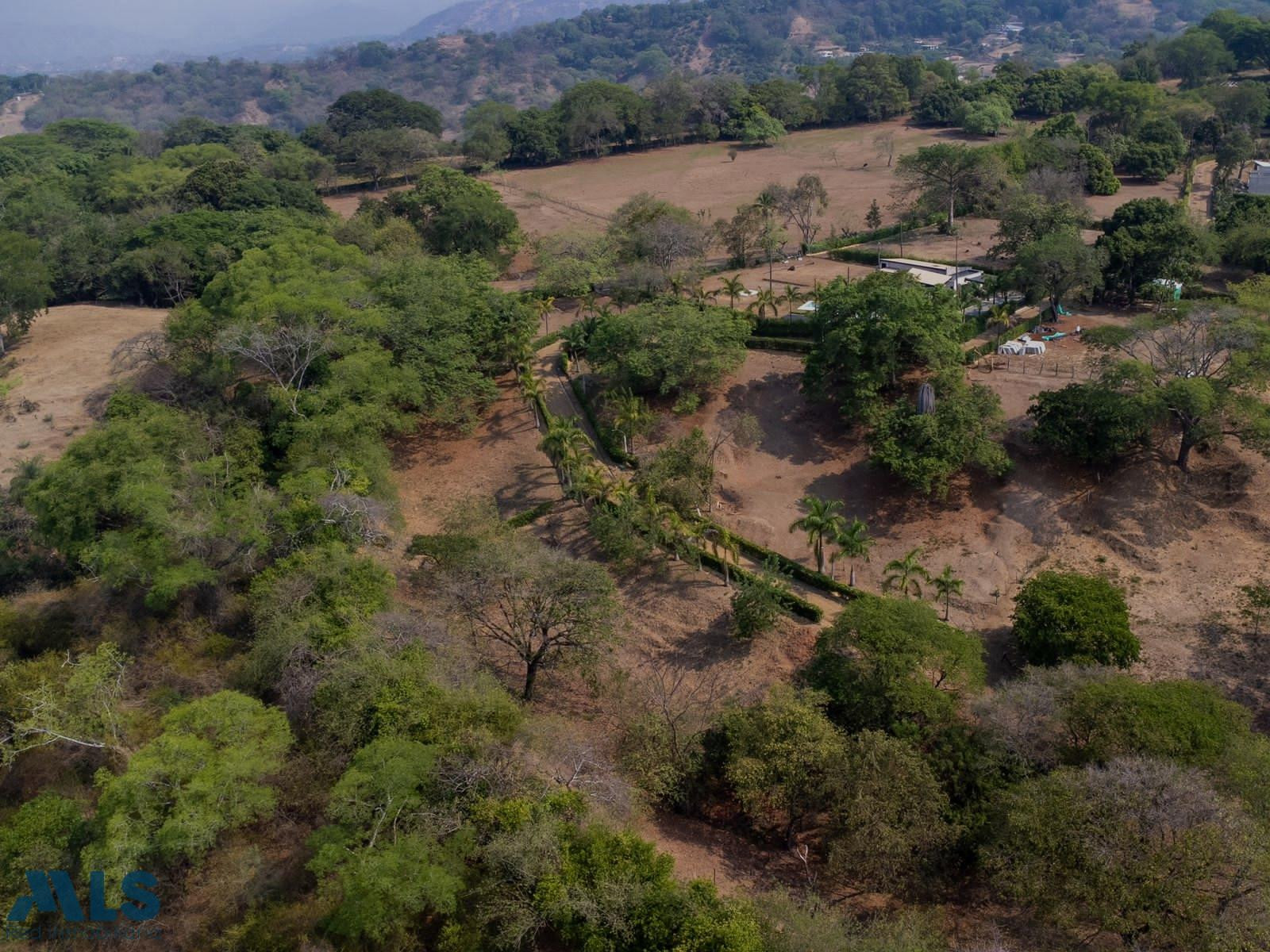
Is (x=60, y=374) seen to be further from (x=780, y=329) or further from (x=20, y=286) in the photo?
(x=780, y=329)

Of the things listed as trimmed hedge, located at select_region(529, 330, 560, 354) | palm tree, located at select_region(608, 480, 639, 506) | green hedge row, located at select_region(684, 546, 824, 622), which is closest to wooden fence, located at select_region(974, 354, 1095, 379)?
green hedge row, located at select_region(684, 546, 824, 622)

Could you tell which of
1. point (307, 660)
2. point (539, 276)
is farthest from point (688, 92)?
point (307, 660)

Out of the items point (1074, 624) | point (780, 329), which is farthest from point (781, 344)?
point (1074, 624)

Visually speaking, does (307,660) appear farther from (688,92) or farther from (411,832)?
(688,92)

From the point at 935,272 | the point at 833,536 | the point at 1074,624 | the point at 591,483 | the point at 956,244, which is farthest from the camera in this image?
the point at 956,244

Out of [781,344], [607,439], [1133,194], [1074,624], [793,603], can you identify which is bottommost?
[793,603]

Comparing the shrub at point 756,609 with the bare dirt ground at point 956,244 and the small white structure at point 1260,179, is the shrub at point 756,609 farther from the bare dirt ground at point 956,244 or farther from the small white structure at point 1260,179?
the small white structure at point 1260,179
